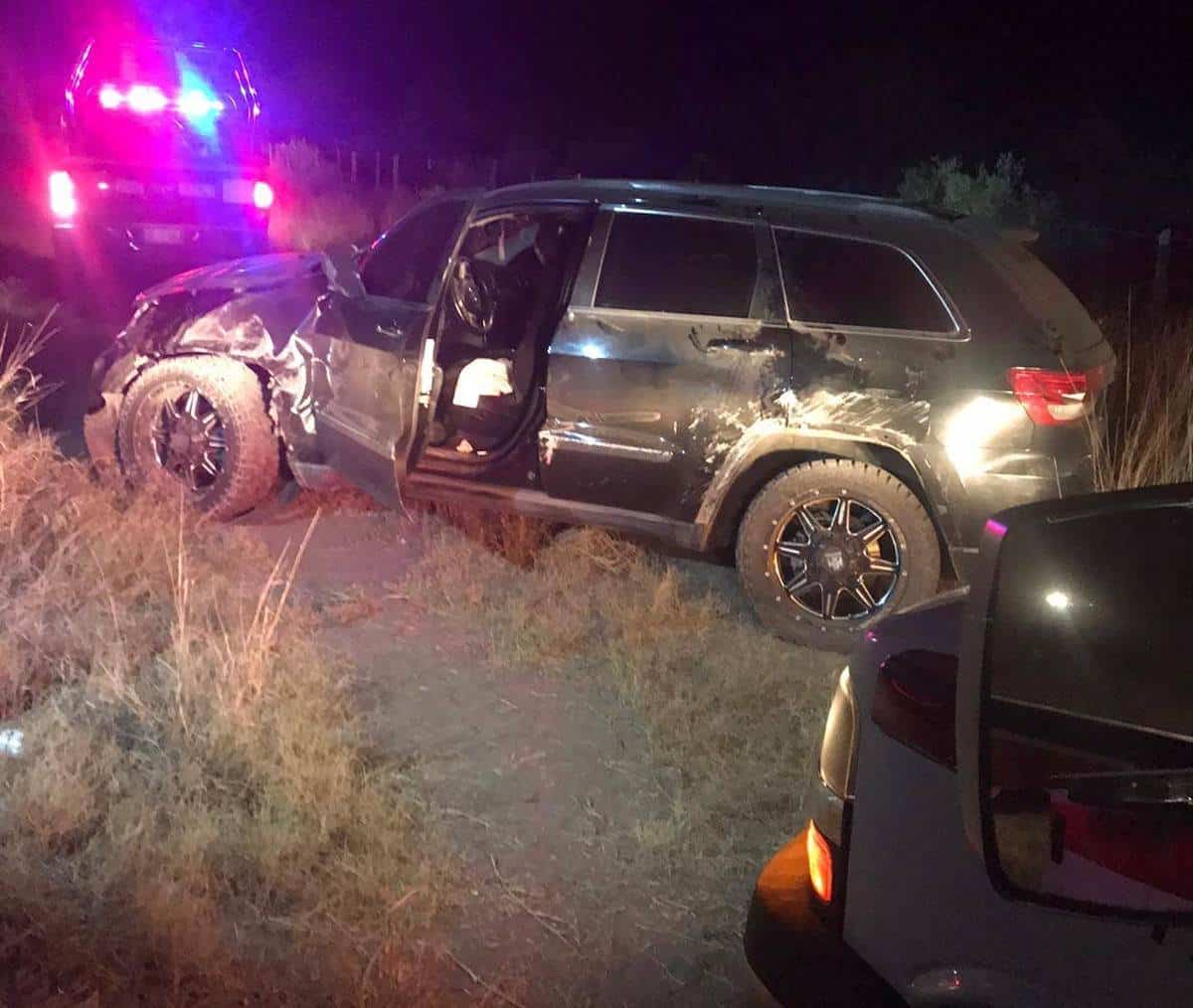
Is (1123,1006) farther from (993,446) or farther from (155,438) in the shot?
(155,438)

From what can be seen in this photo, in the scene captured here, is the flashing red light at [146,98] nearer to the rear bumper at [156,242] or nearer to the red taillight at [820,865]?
the rear bumper at [156,242]

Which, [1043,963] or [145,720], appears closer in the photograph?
[1043,963]

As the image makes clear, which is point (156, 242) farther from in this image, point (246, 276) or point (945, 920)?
point (945, 920)

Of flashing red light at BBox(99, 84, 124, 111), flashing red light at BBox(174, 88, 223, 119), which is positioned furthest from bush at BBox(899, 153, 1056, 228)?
flashing red light at BBox(99, 84, 124, 111)

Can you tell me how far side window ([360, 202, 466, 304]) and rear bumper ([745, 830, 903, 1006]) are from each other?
4.03m

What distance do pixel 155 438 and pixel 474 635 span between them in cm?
219

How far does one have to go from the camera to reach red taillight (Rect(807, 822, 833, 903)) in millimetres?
2477

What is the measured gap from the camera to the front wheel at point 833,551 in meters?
5.30

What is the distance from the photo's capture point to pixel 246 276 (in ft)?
21.6

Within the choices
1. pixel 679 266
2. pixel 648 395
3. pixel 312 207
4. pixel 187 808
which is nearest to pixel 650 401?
pixel 648 395

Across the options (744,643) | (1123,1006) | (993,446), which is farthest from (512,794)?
(1123,1006)

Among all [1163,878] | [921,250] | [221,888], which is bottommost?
[221,888]

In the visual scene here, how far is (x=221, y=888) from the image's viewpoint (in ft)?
11.6

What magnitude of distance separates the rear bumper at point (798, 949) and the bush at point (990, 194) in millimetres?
13220
